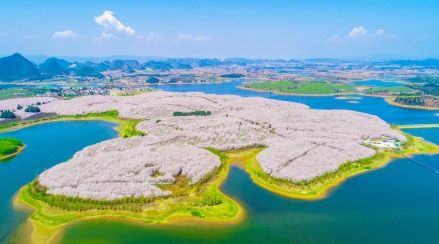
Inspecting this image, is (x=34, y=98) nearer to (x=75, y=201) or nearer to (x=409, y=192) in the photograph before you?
(x=75, y=201)

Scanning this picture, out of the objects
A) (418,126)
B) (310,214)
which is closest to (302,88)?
(418,126)

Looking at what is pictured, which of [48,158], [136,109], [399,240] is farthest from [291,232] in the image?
[136,109]

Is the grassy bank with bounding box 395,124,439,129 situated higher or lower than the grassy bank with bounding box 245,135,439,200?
lower

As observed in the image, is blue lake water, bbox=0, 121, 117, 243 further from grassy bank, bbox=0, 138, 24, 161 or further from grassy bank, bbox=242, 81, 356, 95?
grassy bank, bbox=242, 81, 356, 95

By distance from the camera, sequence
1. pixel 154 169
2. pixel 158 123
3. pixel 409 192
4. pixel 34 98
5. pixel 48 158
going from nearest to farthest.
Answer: pixel 409 192, pixel 154 169, pixel 48 158, pixel 158 123, pixel 34 98

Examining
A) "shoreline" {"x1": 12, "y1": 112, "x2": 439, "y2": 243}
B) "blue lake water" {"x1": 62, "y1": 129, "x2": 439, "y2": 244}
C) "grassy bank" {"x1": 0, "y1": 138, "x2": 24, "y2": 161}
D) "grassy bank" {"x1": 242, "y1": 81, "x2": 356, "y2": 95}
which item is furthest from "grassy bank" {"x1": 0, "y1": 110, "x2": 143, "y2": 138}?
"grassy bank" {"x1": 242, "y1": 81, "x2": 356, "y2": 95}

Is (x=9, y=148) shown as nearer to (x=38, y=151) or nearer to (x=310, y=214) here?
(x=38, y=151)

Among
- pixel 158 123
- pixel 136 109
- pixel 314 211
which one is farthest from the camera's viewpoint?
pixel 136 109
